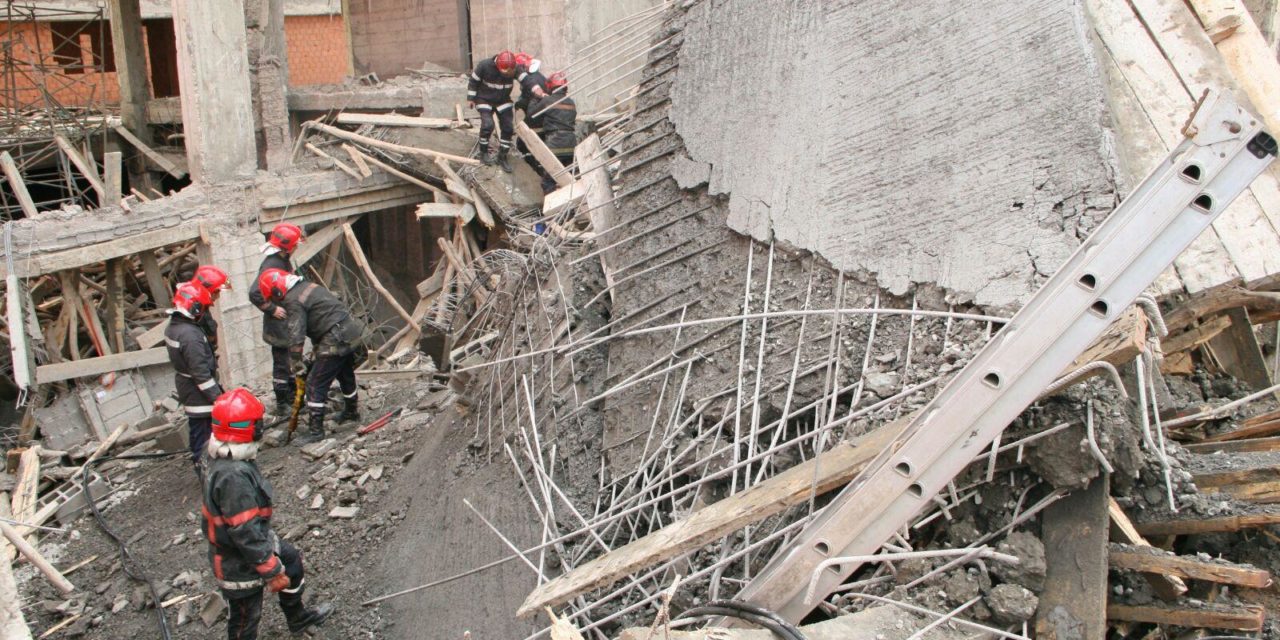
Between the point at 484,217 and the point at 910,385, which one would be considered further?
the point at 484,217

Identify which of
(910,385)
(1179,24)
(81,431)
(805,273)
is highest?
(1179,24)

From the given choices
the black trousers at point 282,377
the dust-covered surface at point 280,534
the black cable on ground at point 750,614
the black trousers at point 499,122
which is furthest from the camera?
the black trousers at point 499,122

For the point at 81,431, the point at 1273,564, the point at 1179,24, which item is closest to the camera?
the point at 1273,564

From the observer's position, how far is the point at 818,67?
A: 16.2 ft

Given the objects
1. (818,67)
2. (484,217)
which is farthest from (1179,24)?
(484,217)

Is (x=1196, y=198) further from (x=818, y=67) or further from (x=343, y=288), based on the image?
(x=343, y=288)

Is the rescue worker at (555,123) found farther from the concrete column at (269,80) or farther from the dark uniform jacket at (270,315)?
the dark uniform jacket at (270,315)

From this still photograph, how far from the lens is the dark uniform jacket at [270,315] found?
7715 millimetres

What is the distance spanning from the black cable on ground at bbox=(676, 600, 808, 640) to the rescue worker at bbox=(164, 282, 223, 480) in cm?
512

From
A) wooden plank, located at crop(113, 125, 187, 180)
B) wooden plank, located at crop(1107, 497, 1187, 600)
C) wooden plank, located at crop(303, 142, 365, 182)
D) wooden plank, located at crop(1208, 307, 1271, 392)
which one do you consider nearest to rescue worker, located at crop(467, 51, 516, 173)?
wooden plank, located at crop(303, 142, 365, 182)

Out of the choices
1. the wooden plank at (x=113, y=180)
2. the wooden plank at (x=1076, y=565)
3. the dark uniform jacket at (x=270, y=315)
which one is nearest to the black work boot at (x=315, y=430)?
the dark uniform jacket at (x=270, y=315)

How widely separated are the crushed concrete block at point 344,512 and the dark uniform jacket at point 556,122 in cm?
600

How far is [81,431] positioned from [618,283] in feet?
24.2

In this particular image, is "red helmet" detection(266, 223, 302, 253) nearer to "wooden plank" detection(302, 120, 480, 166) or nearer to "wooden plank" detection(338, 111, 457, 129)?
"wooden plank" detection(302, 120, 480, 166)
